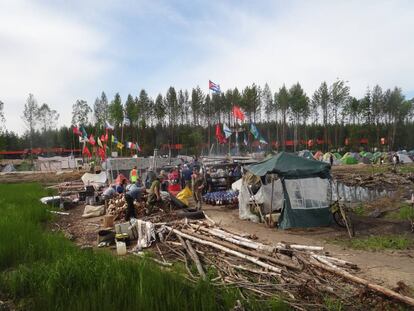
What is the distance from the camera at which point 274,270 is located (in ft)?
21.7

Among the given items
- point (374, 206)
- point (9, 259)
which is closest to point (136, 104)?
point (374, 206)

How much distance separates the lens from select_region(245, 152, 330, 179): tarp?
38.3 feet

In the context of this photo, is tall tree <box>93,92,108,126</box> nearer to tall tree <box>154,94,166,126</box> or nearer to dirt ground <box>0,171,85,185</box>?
tall tree <box>154,94,166,126</box>

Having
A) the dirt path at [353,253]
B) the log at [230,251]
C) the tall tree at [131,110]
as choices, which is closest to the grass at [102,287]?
the log at [230,251]

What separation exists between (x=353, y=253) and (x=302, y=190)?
12.3 ft

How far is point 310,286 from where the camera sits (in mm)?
5816

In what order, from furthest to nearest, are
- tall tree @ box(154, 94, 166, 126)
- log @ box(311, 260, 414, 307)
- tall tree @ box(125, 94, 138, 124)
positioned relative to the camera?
tall tree @ box(154, 94, 166, 126)
tall tree @ box(125, 94, 138, 124)
log @ box(311, 260, 414, 307)

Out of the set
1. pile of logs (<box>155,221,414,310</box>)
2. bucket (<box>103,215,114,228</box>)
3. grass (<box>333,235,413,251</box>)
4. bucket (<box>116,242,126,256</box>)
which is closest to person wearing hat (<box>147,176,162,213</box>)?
bucket (<box>103,215,114,228</box>)

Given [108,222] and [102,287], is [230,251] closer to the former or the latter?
[102,287]

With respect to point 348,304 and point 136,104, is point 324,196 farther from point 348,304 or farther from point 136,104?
point 136,104

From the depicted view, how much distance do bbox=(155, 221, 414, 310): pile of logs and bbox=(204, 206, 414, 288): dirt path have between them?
474 millimetres

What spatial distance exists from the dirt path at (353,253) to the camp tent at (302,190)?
50 cm

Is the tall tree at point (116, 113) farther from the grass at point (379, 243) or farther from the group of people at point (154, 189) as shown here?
the grass at point (379, 243)

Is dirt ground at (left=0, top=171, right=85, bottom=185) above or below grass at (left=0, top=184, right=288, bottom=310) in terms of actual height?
below
